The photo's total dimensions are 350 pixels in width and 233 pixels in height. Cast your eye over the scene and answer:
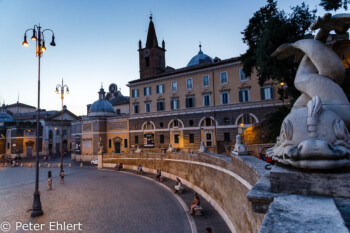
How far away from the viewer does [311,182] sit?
2.20 meters

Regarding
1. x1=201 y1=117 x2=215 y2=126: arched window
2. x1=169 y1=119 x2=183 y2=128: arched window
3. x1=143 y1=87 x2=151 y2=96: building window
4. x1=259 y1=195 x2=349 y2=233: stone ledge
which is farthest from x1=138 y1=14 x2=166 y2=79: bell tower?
x1=259 y1=195 x2=349 y2=233: stone ledge

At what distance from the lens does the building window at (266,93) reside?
2623cm

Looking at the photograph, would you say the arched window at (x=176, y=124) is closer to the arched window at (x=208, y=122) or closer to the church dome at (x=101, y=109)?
the arched window at (x=208, y=122)

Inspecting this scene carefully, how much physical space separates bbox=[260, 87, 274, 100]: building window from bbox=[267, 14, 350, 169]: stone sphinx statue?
24072 millimetres

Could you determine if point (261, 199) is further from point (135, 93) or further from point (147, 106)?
point (135, 93)

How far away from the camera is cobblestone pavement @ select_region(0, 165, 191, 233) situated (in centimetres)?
1019

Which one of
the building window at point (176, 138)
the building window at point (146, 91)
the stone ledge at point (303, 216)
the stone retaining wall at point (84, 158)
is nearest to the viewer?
the stone ledge at point (303, 216)

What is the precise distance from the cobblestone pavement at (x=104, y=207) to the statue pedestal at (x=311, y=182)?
8383 mm

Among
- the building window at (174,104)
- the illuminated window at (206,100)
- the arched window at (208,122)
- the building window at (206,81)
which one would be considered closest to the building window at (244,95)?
the illuminated window at (206,100)

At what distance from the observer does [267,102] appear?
86.4 feet

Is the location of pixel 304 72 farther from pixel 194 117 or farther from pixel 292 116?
pixel 194 117

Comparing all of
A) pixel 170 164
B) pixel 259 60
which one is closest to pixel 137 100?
pixel 170 164

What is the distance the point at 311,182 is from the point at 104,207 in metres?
12.7

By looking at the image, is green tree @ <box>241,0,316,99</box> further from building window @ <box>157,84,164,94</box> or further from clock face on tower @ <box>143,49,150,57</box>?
clock face on tower @ <box>143,49,150,57</box>
